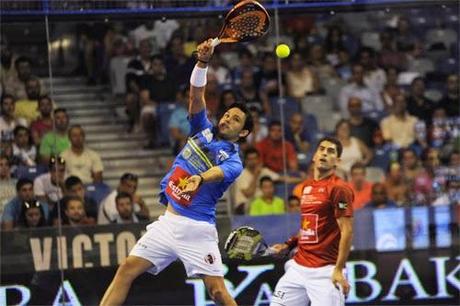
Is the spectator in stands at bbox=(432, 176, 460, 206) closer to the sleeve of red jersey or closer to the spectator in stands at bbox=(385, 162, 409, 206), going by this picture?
the spectator in stands at bbox=(385, 162, 409, 206)

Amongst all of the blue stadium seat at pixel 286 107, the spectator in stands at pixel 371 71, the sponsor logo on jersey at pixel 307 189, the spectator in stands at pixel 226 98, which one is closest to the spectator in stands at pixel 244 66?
the spectator in stands at pixel 226 98

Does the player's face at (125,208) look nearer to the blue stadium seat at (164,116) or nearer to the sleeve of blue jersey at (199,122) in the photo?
the blue stadium seat at (164,116)

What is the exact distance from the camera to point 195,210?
358 inches

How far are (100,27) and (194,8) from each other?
1123 mm

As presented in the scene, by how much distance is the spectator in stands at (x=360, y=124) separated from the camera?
45.3ft

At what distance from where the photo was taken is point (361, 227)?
12.5m

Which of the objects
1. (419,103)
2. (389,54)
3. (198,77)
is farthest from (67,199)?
(389,54)

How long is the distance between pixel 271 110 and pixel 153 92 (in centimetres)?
120

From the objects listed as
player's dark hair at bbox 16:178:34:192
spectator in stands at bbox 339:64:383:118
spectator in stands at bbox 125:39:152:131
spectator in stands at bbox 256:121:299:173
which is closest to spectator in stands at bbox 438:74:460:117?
spectator in stands at bbox 339:64:383:118

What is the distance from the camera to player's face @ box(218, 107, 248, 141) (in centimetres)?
910

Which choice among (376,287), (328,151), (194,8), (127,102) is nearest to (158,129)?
(127,102)

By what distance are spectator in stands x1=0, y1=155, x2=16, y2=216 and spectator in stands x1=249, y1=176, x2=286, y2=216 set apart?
7.19 feet

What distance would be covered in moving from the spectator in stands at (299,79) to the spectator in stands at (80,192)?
8.70 ft

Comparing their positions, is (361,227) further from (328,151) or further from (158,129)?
(328,151)
